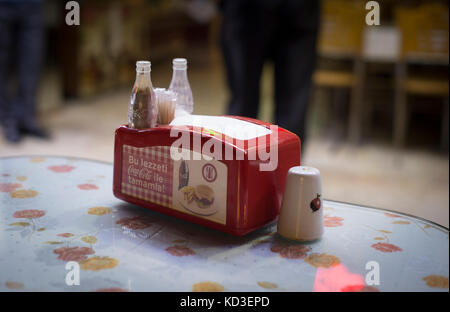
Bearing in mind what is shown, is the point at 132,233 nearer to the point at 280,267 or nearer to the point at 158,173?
the point at 158,173

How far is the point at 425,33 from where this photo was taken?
3.18 meters

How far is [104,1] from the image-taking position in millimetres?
4688

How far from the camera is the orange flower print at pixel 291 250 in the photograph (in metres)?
1.00

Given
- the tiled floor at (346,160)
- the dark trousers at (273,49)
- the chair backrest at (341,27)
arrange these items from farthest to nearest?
the chair backrest at (341,27)
the tiled floor at (346,160)
the dark trousers at (273,49)

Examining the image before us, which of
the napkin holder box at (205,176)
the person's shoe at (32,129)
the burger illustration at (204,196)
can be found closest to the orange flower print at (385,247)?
the napkin holder box at (205,176)

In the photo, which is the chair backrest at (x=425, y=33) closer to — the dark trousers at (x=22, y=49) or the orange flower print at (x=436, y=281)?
the dark trousers at (x=22, y=49)

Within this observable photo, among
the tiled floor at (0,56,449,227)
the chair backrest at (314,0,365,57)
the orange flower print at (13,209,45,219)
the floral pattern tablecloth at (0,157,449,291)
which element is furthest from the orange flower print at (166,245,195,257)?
the chair backrest at (314,0,365,57)

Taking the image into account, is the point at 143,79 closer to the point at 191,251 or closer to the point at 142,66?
the point at 142,66

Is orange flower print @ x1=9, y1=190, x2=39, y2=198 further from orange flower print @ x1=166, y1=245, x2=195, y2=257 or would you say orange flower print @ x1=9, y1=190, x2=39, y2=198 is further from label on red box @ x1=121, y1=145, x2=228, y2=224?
orange flower print @ x1=166, y1=245, x2=195, y2=257

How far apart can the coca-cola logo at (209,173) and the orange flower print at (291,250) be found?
17 cm

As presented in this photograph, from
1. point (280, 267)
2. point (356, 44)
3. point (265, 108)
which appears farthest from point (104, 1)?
point (280, 267)

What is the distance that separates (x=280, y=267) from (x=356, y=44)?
2.67 meters

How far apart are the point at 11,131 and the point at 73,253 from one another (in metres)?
2.73

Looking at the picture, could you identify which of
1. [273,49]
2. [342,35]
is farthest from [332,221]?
[342,35]
